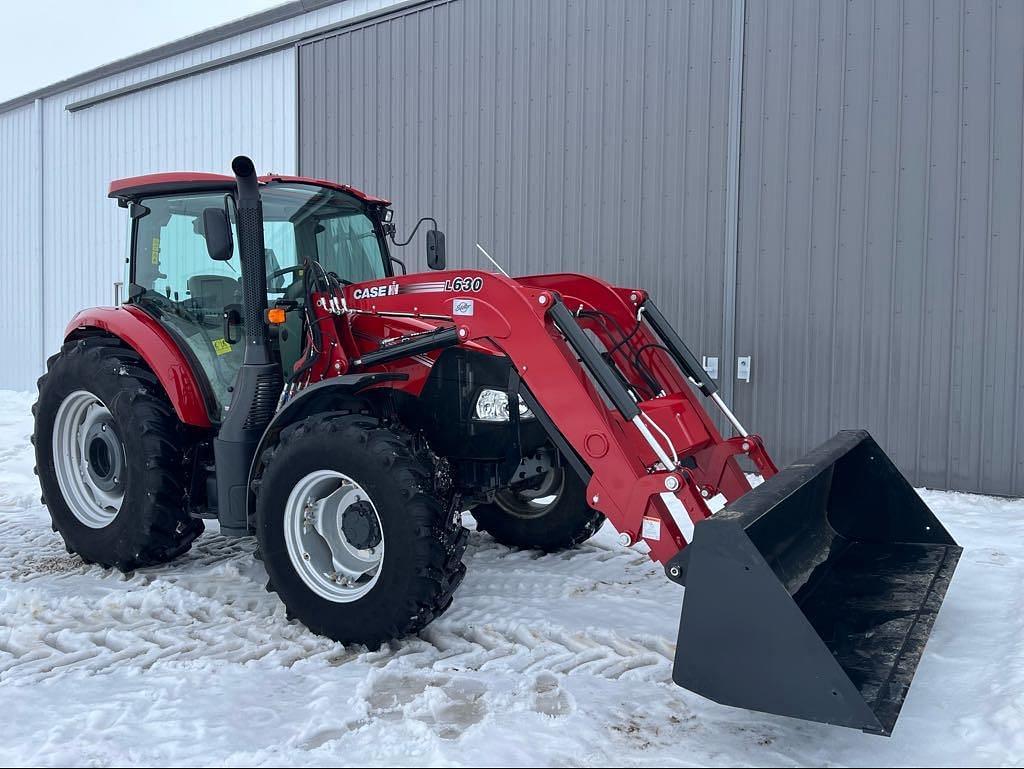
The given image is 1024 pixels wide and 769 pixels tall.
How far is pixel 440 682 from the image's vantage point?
309 centimetres

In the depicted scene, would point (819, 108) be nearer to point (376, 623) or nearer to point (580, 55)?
point (580, 55)

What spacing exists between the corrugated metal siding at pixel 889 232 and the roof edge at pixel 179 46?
5.34m

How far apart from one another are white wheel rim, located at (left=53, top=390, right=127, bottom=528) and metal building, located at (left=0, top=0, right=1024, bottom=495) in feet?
14.7

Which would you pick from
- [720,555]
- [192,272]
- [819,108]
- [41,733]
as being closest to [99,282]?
[192,272]

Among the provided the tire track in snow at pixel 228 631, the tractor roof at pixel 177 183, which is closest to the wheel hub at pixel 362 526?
the tire track in snow at pixel 228 631

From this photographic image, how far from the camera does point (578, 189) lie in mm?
7773

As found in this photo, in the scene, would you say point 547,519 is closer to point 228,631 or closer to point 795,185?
point 228,631

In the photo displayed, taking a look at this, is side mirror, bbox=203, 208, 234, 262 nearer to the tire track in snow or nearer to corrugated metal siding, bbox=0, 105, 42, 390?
the tire track in snow

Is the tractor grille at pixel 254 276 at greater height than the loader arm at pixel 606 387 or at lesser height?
greater

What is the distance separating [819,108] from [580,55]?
223 cm

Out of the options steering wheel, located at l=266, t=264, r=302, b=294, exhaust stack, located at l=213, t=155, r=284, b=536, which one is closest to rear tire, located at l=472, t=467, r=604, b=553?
exhaust stack, located at l=213, t=155, r=284, b=536

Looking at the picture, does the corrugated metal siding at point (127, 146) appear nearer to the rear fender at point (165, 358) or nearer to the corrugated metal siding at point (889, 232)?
the corrugated metal siding at point (889, 232)

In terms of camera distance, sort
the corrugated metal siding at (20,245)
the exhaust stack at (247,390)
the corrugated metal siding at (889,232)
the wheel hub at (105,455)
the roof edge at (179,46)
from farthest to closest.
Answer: the corrugated metal siding at (20,245) < the roof edge at (179,46) < the corrugated metal siding at (889,232) < the wheel hub at (105,455) < the exhaust stack at (247,390)

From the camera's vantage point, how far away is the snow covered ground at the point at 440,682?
2.58 meters
